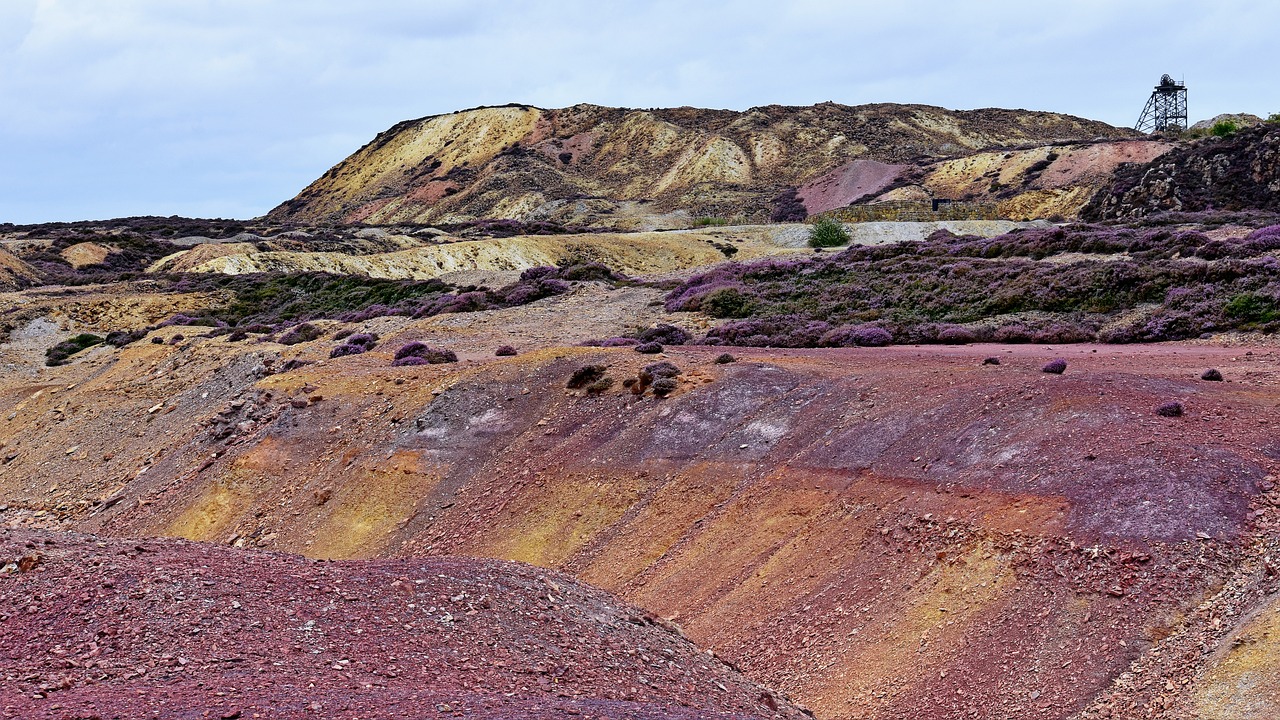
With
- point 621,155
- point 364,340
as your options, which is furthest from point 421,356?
point 621,155

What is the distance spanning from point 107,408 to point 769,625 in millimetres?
22225

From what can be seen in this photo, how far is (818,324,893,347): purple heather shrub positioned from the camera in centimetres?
2561

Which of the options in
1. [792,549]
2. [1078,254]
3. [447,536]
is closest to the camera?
[792,549]

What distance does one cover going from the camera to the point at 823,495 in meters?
15.5

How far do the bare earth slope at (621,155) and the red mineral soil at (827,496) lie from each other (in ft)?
218

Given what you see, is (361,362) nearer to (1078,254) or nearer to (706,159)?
(1078,254)

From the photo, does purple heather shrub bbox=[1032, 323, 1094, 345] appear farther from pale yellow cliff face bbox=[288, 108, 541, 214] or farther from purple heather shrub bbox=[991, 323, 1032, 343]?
pale yellow cliff face bbox=[288, 108, 541, 214]

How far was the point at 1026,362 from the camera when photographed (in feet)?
65.2

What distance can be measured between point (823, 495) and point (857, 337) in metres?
11.0

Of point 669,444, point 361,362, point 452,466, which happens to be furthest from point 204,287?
point 669,444

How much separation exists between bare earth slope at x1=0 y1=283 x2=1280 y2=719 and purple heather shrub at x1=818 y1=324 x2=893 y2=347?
172 cm

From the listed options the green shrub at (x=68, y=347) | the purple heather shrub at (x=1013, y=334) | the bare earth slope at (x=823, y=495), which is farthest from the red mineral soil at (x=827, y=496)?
the green shrub at (x=68, y=347)

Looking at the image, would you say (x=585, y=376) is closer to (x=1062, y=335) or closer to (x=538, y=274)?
(x=1062, y=335)

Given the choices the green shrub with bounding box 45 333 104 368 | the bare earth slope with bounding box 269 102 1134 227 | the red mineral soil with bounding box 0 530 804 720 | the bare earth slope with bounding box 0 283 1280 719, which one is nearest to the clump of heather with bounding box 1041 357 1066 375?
the bare earth slope with bounding box 0 283 1280 719
